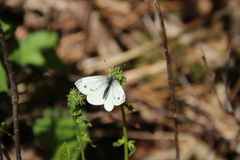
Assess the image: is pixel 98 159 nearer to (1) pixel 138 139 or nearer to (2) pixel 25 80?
(1) pixel 138 139

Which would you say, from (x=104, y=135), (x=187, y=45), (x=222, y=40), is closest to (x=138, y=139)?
(x=104, y=135)

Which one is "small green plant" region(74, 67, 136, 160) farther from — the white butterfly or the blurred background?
the blurred background

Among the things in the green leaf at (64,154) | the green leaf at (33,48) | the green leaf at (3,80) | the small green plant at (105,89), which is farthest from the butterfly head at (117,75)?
the green leaf at (33,48)

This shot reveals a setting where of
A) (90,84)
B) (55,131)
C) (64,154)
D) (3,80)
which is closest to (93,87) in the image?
(90,84)

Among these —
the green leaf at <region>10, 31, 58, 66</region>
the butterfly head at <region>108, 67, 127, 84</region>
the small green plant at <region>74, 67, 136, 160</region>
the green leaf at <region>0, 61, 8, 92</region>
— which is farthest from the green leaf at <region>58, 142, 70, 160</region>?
the green leaf at <region>10, 31, 58, 66</region>

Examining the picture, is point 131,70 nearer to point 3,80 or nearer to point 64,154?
point 3,80

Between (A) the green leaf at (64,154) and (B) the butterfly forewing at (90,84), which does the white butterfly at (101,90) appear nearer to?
(B) the butterfly forewing at (90,84)
